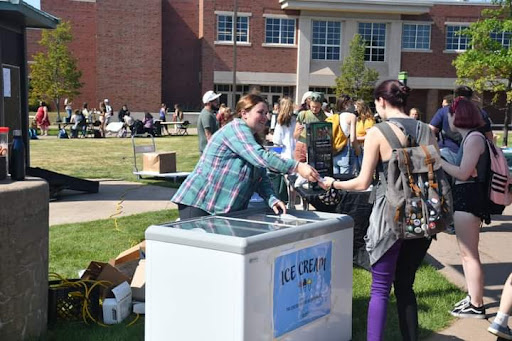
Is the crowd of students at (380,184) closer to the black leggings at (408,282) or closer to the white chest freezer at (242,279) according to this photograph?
the black leggings at (408,282)

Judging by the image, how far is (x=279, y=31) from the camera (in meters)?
43.3

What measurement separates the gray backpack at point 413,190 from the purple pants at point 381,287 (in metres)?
0.17

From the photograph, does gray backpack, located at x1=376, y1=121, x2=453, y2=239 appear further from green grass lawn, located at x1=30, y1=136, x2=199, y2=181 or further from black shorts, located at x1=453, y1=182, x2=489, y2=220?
green grass lawn, located at x1=30, y1=136, x2=199, y2=181

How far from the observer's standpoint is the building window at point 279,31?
43.2m

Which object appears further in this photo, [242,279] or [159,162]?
[159,162]

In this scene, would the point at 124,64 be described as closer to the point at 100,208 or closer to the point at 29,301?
the point at 100,208

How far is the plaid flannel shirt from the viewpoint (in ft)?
13.7

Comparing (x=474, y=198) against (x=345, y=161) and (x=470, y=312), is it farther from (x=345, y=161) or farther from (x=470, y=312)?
(x=345, y=161)

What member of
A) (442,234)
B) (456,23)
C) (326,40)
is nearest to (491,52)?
(442,234)

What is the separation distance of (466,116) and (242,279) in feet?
8.86

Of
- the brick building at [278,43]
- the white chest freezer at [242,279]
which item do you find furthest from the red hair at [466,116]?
the brick building at [278,43]

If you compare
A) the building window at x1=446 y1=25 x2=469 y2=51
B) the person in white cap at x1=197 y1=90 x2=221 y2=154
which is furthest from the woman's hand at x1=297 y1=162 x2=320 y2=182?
the building window at x1=446 y1=25 x2=469 y2=51

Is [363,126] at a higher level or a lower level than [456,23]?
lower

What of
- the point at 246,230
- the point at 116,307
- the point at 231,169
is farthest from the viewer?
the point at 116,307
